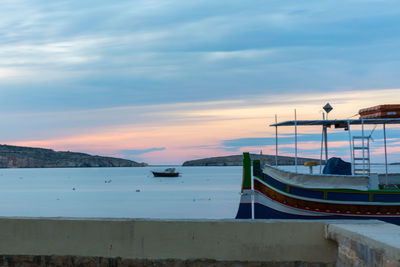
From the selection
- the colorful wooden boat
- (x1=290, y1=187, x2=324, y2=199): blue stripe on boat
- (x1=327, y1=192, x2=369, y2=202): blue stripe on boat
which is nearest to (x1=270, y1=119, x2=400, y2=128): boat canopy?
the colorful wooden boat

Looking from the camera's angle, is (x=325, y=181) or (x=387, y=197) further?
(x=325, y=181)

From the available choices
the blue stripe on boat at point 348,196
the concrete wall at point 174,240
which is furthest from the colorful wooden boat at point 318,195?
the concrete wall at point 174,240

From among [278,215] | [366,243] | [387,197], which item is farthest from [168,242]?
[387,197]

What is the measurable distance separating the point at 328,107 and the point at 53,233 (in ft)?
34.3

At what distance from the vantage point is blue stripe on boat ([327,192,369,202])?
47.6 feet

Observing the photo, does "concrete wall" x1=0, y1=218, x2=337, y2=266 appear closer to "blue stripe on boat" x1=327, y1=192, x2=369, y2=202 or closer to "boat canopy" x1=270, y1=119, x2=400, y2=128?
"blue stripe on boat" x1=327, y1=192, x2=369, y2=202

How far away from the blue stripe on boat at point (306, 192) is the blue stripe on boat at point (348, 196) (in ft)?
0.85

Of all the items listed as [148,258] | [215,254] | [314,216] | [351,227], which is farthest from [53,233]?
[314,216]

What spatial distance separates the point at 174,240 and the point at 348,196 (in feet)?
28.9

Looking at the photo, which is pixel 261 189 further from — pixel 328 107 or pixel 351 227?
pixel 351 227

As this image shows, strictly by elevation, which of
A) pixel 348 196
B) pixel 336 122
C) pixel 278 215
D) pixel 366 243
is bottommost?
pixel 278 215

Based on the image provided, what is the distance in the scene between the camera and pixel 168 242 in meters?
7.13

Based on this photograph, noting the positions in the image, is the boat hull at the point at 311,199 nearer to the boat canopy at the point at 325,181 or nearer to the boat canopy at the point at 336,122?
the boat canopy at the point at 325,181

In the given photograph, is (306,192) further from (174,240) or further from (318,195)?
(174,240)
